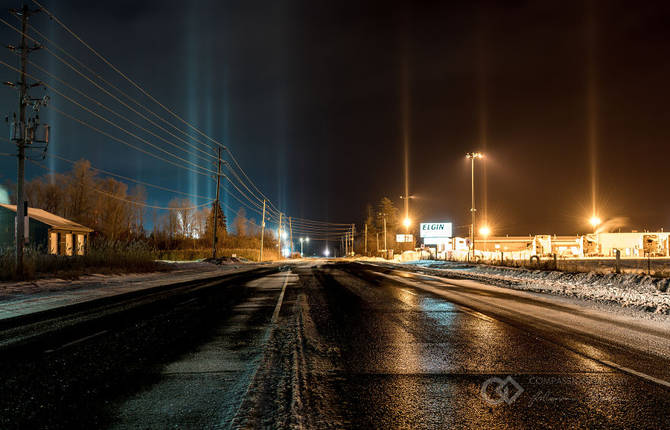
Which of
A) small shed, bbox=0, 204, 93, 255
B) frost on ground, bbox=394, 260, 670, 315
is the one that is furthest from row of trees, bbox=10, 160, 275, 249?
frost on ground, bbox=394, 260, 670, 315

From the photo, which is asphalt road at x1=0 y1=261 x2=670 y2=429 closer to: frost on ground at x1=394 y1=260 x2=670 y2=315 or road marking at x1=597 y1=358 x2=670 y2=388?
road marking at x1=597 y1=358 x2=670 y2=388

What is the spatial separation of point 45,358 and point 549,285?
19084 millimetres

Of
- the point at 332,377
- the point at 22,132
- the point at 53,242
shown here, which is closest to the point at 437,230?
the point at 53,242

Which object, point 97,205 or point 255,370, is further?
point 97,205

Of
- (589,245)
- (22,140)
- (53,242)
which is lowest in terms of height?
(589,245)

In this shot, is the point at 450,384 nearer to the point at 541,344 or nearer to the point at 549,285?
the point at 541,344

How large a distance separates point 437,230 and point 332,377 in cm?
7375

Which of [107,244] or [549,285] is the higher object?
[107,244]

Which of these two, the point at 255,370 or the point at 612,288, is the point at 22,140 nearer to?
the point at 255,370

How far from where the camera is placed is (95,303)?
38.7ft

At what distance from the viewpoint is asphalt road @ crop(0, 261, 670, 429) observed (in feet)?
11.8

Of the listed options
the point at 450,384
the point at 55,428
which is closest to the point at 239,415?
the point at 55,428

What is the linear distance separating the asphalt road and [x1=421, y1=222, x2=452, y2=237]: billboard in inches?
2689

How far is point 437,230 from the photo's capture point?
250 feet
